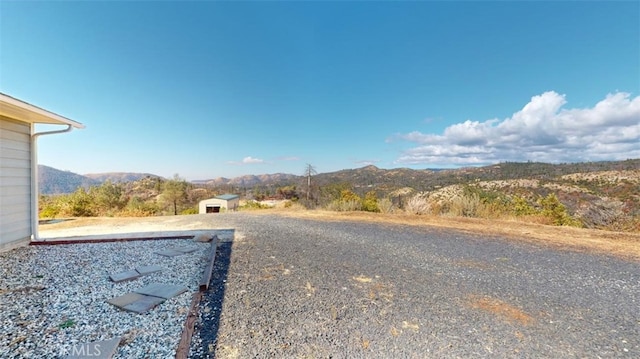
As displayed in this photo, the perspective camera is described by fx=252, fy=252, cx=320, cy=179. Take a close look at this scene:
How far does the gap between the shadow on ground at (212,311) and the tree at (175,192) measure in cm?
2190

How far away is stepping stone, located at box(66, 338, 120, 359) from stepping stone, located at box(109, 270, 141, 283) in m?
1.40

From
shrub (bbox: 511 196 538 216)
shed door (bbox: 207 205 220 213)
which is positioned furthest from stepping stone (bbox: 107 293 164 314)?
shed door (bbox: 207 205 220 213)

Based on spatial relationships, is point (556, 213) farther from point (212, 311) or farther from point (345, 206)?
point (212, 311)

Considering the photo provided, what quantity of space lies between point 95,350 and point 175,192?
24.0 meters

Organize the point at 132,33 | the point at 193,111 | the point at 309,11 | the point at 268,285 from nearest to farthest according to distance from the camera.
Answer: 1. the point at 268,285
2. the point at 132,33
3. the point at 309,11
4. the point at 193,111

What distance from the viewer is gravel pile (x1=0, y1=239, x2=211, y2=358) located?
1.75 metres

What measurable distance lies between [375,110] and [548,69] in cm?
777

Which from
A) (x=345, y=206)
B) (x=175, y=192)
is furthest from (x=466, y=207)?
(x=175, y=192)

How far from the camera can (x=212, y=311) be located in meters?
2.25

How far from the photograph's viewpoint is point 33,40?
19.3ft

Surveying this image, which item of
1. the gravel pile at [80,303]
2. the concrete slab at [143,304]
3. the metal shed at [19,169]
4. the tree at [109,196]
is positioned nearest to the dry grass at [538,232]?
the gravel pile at [80,303]

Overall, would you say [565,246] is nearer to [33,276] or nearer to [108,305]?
[108,305]

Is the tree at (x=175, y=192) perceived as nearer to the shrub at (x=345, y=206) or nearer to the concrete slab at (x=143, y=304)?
the shrub at (x=345, y=206)

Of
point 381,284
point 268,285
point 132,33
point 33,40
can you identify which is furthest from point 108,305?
point 132,33
